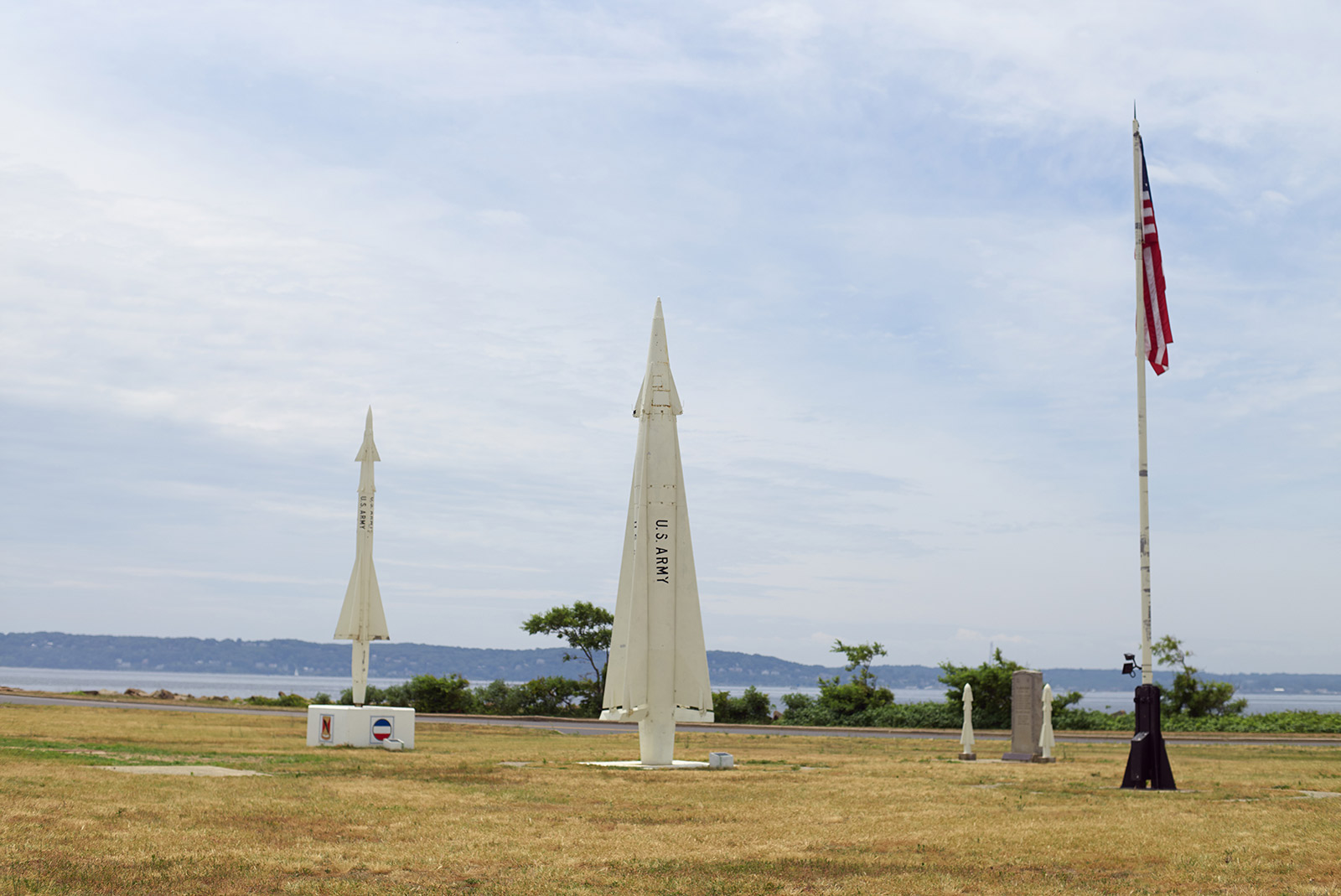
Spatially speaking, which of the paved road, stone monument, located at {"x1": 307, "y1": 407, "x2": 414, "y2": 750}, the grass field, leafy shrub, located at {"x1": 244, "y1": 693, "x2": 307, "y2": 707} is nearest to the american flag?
the grass field

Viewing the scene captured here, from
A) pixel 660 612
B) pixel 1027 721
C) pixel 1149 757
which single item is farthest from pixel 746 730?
pixel 1149 757

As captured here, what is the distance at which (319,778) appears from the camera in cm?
1677

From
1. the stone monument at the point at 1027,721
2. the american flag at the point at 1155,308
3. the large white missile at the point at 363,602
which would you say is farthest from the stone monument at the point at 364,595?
the american flag at the point at 1155,308

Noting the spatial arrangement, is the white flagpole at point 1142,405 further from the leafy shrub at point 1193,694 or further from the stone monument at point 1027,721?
the leafy shrub at point 1193,694

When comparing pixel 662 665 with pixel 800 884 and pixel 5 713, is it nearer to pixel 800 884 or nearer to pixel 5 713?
pixel 800 884

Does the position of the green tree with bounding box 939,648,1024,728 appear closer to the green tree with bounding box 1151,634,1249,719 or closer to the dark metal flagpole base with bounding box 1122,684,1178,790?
the green tree with bounding box 1151,634,1249,719

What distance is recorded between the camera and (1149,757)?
17578 millimetres

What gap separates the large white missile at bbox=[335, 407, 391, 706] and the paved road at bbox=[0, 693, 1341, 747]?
326 inches

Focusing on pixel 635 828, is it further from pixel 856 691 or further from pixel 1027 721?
pixel 856 691

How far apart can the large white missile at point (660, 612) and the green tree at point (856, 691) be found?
2326 cm

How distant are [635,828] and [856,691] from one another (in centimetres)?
3316

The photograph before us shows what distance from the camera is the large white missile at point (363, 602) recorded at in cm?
2812

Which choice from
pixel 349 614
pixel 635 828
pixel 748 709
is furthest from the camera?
pixel 748 709

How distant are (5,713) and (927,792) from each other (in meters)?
28.5
